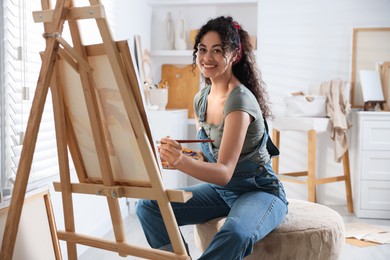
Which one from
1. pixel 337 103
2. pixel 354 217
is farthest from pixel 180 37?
pixel 354 217

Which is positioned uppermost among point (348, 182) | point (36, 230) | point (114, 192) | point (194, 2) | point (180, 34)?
point (194, 2)

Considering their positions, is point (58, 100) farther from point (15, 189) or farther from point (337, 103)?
point (337, 103)

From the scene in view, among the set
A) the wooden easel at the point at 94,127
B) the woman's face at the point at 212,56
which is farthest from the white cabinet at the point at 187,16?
the wooden easel at the point at 94,127

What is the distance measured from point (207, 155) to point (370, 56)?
106 inches

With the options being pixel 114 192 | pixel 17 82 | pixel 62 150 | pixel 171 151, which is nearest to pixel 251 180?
pixel 171 151

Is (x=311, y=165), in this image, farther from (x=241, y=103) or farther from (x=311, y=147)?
(x=241, y=103)

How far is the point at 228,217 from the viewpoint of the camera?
1.61 m

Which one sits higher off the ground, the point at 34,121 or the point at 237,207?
the point at 34,121

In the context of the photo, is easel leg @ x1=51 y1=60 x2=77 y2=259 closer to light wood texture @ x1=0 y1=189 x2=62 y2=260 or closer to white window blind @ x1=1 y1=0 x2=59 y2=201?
light wood texture @ x1=0 y1=189 x2=62 y2=260

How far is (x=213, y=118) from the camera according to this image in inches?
77.5

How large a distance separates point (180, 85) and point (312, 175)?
144 cm

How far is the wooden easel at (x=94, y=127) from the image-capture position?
138 centimetres

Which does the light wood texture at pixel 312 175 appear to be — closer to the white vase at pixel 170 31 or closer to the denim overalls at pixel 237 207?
the white vase at pixel 170 31

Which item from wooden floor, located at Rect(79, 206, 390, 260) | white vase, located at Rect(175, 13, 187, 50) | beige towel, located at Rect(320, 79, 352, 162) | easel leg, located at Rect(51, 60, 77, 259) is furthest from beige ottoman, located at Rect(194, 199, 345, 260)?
white vase, located at Rect(175, 13, 187, 50)
